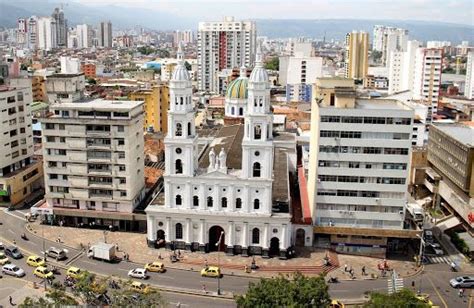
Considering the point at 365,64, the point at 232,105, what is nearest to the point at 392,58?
the point at 365,64

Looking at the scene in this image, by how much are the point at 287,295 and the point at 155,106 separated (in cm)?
6564

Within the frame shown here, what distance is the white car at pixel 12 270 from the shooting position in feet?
163

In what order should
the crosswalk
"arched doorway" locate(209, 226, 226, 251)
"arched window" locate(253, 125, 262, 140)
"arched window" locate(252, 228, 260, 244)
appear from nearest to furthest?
1. "arched window" locate(253, 125, 262, 140)
2. "arched window" locate(252, 228, 260, 244)
3. the crosswalk
4. "arched doorway" locate(209, 226, 226, 251)

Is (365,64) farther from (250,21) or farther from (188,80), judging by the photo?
(188,80)

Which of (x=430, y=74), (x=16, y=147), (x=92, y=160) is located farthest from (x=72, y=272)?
(x=430, y=74)

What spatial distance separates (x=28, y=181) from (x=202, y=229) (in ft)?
95.1

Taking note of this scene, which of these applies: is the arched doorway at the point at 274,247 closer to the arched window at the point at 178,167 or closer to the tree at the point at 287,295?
the arched window at the point at 178,167

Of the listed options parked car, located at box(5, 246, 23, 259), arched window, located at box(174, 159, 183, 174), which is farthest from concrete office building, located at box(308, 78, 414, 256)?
parked car, located at box(5, 246, 23, 259)

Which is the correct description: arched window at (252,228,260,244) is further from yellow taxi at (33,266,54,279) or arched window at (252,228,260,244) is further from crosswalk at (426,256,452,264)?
yellow taxi at (33,266,54,279)

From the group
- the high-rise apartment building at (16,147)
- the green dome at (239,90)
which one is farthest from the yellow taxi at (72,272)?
the green dome at (239,90)

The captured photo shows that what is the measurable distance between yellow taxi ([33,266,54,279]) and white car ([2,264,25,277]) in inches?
48.1

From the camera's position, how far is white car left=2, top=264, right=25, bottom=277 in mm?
49531

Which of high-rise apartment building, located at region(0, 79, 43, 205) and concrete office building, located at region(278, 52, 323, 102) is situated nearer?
high-rise apartment building, located at region(0, 79, 43, 205)

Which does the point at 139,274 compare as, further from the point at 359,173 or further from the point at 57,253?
the point at 359,173
